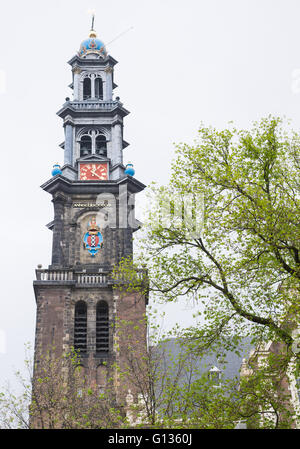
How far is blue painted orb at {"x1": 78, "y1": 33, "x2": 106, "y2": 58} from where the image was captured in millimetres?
61719

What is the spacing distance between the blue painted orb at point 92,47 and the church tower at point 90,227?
101 mm

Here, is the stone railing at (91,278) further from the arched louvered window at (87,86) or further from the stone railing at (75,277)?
the arched louvered window at (87,86)

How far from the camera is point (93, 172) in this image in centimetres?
5181

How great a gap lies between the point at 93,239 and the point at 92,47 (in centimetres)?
2396

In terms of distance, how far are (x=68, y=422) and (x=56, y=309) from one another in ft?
67.6

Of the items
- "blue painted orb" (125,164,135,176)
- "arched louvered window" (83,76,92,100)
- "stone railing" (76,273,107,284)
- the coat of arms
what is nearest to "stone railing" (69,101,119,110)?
"arched louvered window" (83,76,92,100)

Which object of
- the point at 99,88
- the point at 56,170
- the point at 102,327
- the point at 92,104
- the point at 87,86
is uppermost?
the point at 87,86

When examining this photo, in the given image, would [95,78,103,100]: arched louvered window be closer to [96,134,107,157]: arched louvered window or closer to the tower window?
[96,134,107,157]: arched louvered window

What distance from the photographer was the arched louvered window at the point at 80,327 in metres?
42.3

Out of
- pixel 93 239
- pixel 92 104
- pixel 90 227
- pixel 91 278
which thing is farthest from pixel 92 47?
pixel 91 278

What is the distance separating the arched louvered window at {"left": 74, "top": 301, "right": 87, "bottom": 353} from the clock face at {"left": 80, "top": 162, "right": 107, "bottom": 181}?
38.8ft

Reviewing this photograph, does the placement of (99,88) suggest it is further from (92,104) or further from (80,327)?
(80,327)

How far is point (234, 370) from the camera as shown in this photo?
47844mm
